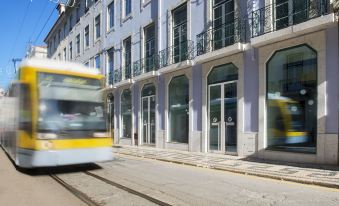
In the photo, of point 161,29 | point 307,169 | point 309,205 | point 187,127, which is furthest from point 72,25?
point 309,205

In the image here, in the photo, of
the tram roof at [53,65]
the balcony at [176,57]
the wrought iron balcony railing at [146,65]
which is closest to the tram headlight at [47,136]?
the tram roof at [53,65]

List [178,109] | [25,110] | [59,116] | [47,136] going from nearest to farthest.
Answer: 1. [47,136]
2. [59,116]
3. [25,110]
4. [178,109]

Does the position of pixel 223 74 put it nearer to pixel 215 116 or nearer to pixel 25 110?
pixel 215 116

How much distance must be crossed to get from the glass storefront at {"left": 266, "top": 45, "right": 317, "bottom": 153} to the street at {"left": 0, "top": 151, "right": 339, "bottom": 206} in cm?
301

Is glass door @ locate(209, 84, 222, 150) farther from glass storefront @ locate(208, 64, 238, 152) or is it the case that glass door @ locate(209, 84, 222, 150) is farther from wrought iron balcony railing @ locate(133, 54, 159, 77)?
wrought iron balcony railing @ locate(133, 54, 159, 77)

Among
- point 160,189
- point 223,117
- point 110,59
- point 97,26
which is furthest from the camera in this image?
point 97,26

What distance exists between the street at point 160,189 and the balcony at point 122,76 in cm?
1413

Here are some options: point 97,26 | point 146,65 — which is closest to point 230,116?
point 146,65

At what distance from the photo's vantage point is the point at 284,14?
1380cm

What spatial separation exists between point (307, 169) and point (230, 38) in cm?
679

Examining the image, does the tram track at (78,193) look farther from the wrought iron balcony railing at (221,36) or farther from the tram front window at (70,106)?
the wrought iron balcony railing at (221,36)

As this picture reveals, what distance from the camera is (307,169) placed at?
11242 millimetres

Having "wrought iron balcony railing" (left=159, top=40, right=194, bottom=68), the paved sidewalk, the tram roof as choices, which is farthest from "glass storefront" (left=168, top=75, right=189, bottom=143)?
the tram roof

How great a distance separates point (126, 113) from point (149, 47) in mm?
5191
